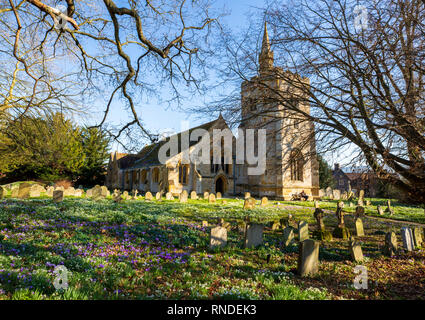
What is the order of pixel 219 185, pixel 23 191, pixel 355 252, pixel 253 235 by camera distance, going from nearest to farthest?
pixel 355 252
pixel 253 235
pixel 23 191
pixel 219 185

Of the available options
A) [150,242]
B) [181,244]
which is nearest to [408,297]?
[181,244]

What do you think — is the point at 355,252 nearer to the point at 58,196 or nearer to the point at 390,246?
the point at 390,246

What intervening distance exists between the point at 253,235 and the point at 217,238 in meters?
1.01

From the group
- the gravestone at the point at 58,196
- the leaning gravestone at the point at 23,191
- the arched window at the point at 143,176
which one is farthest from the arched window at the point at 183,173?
the gravestone at the point at 58,196

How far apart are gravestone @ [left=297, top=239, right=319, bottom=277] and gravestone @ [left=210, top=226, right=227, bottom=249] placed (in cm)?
210

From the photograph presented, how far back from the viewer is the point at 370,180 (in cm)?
588

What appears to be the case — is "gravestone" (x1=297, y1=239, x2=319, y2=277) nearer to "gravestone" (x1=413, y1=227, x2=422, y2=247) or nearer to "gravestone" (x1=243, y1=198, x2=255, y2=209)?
"gravestone" (x1=413, y1=227, x2=422, y2=247)

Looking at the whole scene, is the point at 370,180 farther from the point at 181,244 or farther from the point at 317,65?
the point at 181,244

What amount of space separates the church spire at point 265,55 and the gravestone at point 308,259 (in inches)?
166

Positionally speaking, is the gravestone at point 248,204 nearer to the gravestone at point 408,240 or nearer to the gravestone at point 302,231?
the gravestone at point 302,231

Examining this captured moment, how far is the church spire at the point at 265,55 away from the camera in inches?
238

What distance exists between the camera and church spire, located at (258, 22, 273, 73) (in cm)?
605

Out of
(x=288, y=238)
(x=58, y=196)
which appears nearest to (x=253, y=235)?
(x=288, y=238)

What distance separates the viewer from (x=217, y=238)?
20.0ft
